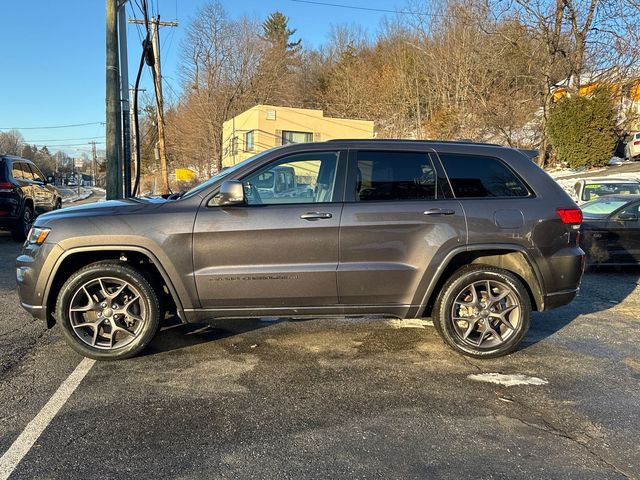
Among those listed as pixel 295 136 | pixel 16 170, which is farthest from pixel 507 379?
pixel 295 136

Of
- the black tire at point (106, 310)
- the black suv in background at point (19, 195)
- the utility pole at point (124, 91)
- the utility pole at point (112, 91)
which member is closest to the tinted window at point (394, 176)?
the black tire at point (106, 310)

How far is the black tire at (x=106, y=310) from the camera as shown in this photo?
158 inches

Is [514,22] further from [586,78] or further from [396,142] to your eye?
[396,142]

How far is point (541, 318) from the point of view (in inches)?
220

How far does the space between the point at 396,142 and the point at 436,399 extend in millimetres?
2266

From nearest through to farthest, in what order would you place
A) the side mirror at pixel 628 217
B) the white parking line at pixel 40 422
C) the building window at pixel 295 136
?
the white parking line at pixel 40 422
the side mirror at pixel 628 217
the building window at pixel 295 136

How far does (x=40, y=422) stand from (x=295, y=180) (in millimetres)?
2627

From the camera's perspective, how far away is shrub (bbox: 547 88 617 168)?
24656 millimetres

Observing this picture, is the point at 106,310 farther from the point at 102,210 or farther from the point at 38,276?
the point at 102,210

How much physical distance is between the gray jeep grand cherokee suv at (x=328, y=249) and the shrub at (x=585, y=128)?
24039 mm

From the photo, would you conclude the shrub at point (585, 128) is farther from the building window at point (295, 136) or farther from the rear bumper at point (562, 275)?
the rear bumper at point (562, 275)

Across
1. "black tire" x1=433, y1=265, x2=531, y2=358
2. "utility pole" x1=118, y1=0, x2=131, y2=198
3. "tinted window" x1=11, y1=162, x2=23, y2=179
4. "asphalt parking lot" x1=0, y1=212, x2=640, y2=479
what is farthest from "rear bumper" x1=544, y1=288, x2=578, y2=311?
"tinted window" x1=11, y1=162, x2=23, y2=179

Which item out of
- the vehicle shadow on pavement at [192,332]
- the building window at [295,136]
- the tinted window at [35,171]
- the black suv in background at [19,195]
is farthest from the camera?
the building window at [295,136]

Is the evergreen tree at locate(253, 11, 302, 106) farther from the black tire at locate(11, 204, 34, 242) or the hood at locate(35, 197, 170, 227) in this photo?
the hood at locate(35, 197, 170, 227)
